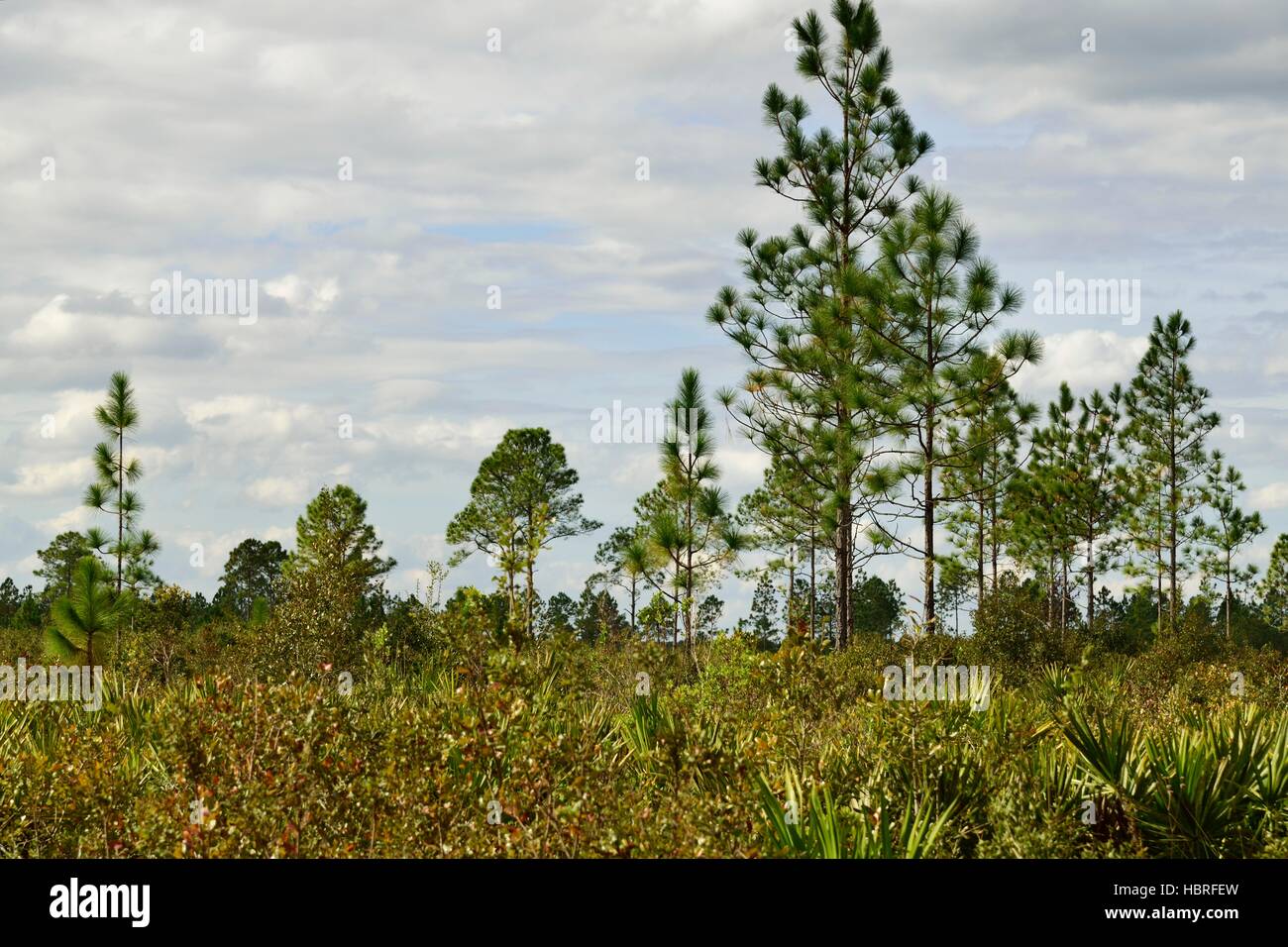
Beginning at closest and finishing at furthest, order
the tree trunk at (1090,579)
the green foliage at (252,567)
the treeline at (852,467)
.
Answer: the treeline at (852,467) < the tree trunk at (1090,579) < the green foliage at (252,567)

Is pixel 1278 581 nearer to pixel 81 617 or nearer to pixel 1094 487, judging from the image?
pixel 1094 487

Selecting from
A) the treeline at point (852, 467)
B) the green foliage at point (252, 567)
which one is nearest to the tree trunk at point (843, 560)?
the treeline at point (852, 467)

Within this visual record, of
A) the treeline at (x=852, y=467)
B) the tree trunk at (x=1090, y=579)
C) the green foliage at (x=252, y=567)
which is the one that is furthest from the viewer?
the green foliage at (x=252, y=567)

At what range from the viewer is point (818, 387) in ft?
81.4

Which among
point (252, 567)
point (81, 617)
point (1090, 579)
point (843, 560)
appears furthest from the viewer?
point (252, 567)

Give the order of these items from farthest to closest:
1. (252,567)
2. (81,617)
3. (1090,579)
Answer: (252,567) < (1090,579) < (81,617)

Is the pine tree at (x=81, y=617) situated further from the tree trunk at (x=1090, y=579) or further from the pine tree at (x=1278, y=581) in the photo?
the pine tree at (x=1278, y=581)

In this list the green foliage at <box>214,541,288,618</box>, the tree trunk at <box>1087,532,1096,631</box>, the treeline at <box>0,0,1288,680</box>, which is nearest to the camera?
the treeline at <box>0,0,1288,680</box>

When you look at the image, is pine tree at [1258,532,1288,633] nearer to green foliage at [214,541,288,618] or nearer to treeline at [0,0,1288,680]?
treeline at [0,0,1288,680]

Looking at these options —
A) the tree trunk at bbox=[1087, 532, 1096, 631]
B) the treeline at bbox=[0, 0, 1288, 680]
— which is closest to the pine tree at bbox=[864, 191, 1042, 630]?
the treeline at bbox=[0, 0, 1288, 680]

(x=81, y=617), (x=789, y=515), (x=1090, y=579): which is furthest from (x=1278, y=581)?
(x=81, y=617)

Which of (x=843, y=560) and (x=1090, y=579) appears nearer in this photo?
(x=843, y=560)
